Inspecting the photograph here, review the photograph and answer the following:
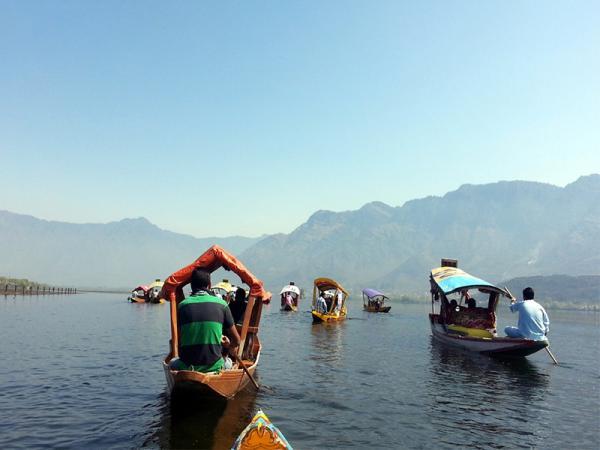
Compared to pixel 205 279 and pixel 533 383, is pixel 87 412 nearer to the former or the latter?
pixel 205 279

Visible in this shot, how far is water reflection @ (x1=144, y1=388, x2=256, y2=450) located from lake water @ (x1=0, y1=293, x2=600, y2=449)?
3 centimetres

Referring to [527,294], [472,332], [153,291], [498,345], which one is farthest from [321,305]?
[153,291]

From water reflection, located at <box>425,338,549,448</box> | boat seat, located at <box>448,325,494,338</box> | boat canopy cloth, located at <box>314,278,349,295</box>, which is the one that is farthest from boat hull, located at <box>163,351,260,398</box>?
boat canopy cloth, located at <box>314,278,349,295</box>

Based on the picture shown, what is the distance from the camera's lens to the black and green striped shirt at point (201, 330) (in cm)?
981

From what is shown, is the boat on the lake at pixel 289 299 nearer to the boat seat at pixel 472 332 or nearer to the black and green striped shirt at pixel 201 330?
the boat seat at pixel 472 332

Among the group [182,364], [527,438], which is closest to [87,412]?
[182,364]

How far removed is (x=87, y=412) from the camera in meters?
11.9

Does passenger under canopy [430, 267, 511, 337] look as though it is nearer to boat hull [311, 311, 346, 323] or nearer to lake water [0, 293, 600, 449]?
lake water [0, 293, 600, 449]

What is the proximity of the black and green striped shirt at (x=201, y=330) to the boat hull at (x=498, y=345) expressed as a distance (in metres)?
16.8

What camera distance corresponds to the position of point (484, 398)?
14.9m

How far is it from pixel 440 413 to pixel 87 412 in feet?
34.7

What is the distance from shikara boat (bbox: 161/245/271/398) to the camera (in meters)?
10.0

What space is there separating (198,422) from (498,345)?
56.3 feet

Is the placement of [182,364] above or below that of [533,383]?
above
